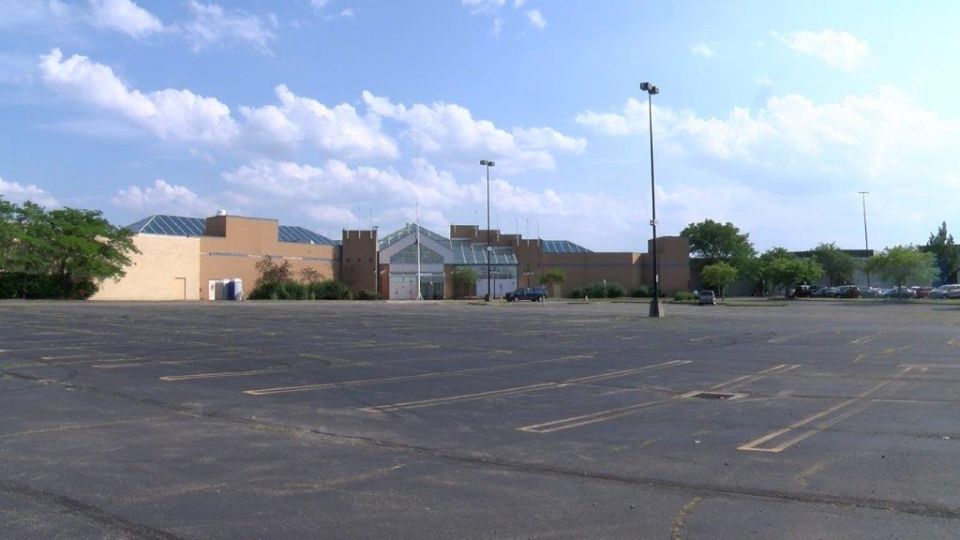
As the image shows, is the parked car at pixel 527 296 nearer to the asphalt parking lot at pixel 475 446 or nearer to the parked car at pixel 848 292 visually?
the parked car at pixel 848 292

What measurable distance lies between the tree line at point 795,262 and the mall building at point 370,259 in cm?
1291

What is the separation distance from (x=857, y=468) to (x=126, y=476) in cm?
716

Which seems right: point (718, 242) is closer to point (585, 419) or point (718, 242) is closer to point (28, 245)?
point (28, 245)

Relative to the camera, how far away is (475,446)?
343 inches

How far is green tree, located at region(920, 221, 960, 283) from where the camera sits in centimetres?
11100

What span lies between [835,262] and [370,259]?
68.3 m

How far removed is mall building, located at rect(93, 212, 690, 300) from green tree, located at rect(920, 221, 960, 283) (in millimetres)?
41716

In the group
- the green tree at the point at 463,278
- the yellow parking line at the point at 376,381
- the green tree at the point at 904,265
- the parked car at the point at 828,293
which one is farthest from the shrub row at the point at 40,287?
the parked car at the point at 828,293

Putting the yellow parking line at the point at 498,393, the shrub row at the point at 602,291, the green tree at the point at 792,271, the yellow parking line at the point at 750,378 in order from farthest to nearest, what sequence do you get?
the shrub row at the point at 602,291 → the green tree at the point at 792,271 → the yellow parking line at the point at 750,378 → the yellow parking line at the point at 498,393

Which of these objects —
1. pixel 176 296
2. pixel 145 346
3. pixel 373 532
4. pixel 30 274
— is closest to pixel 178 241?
pixel 176 296

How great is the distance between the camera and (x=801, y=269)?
8569 centimetres

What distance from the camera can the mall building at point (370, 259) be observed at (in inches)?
2849

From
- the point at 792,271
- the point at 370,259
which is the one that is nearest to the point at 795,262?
the point at 792,271

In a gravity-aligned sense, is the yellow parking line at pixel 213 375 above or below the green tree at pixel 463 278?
below
